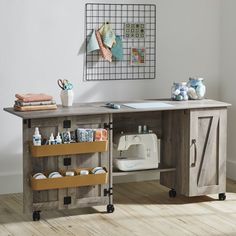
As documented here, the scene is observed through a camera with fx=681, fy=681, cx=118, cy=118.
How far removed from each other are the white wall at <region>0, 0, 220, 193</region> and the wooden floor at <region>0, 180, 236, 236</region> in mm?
524

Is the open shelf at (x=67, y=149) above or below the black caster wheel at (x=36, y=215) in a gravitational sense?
above

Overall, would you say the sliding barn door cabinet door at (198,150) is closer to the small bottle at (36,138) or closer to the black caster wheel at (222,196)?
the black caster wheel at (222,196)

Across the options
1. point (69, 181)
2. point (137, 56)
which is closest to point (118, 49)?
point (137, 56)

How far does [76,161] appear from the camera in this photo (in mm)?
4512

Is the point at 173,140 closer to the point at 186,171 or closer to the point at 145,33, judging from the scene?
the point at 186,171

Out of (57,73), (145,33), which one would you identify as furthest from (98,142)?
(145,33)

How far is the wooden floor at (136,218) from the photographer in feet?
13.9

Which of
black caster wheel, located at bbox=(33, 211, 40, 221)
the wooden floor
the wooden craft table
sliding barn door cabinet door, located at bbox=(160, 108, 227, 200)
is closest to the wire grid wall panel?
the wooden craft table

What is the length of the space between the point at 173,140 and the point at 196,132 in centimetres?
25

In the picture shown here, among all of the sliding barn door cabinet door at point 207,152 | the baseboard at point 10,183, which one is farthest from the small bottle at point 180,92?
the baseboard at point 10,183

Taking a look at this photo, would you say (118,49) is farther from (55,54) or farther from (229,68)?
(229,68)

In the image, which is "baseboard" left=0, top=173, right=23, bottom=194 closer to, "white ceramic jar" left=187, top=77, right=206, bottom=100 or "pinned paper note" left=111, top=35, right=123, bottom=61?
"pinned paper note" left=111, top=35, right=123, bottom=61

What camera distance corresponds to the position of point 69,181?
443 centimetres

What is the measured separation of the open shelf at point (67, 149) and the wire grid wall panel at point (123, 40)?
0.92 metres
